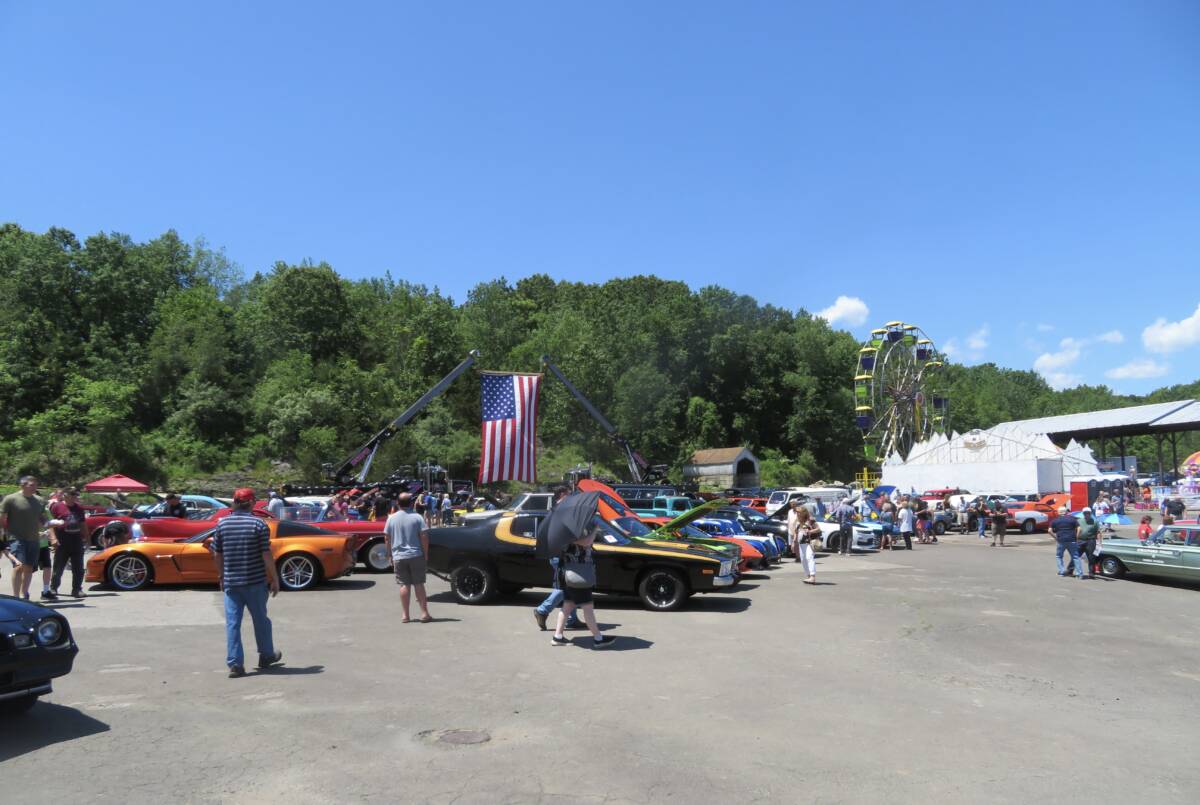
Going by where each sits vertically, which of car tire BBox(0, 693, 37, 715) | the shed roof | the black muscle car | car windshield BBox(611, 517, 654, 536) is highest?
the shed roof

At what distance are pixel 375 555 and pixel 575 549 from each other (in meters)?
9.01

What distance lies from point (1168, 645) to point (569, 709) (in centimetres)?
803

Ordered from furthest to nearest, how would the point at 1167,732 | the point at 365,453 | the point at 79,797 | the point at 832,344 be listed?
the point at 832,344 → the point at 365,453 → the point at 1167,732 → the point at 79,797

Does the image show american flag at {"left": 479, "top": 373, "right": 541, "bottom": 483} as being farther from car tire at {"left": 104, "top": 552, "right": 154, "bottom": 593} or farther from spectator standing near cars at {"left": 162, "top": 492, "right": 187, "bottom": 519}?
car tire at {"left": 104, "top": 552, "right": 154, "bottom": 593}

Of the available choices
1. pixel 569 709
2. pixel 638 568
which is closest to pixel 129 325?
pixel 638 568

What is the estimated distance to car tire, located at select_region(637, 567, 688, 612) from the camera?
12.1 meters

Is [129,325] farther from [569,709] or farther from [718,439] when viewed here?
[569,709]

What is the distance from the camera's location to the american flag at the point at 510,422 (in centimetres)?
2789

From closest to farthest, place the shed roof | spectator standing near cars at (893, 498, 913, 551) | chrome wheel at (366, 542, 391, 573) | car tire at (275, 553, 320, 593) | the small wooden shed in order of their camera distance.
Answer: car tire at (275, 553, 320, 593)
chrome wheel at (366, 542, 391, 573)
spectator standing near cars at (893, 498, 913, 551)
the small wooden shed
the shed roof

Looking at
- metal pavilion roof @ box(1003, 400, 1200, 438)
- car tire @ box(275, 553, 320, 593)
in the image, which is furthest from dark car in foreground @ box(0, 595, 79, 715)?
metal pavilion roof @ box(1003, 400, 1200, 438)

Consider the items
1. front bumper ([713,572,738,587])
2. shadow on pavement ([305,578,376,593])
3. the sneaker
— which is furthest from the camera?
shadow on pavement ([305,578,376,593])

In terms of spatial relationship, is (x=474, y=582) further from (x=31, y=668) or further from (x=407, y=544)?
(x=31, y=668)

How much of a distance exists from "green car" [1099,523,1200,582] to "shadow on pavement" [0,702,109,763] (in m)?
18.2

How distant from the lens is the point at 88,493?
32312 mm
